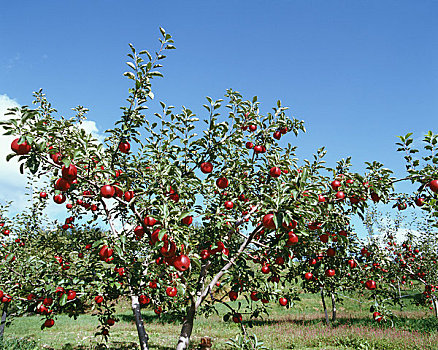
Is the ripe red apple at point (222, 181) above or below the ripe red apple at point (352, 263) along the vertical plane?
above

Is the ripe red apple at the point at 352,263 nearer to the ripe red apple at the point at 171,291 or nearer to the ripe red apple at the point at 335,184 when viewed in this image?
the ripe red apple at the point at 335,184

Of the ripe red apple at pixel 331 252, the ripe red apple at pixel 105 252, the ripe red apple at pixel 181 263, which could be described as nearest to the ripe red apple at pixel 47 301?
the ripe red apple at pixel 105 252

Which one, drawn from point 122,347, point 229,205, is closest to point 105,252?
point 229,205

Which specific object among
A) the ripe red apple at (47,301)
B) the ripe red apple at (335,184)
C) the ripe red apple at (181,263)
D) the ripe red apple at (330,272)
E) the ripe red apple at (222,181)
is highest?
the ripe red apple at (222,181)

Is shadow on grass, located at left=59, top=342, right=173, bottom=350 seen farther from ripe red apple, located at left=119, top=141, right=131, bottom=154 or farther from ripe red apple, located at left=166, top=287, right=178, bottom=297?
ripe red apple, located at left=119, top=141, right=131, bottom=154

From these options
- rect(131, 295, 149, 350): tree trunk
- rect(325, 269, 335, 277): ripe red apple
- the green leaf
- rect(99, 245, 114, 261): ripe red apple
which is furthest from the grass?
rect(99, 245, 114, 261): ripe red apple

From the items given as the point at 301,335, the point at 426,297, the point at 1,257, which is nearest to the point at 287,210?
the point at 1,257

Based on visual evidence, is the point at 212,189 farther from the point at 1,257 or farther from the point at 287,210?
the point at 1,257

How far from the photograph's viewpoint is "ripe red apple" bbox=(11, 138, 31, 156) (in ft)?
8.68

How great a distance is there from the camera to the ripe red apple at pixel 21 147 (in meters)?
2.65

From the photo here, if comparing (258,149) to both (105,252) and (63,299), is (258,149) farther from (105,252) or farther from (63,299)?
(63,299)

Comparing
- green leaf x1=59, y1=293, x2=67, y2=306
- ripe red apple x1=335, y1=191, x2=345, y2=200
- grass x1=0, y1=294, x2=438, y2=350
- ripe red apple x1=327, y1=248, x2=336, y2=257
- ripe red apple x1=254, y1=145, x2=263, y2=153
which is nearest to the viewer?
ripe red apple x1=335, y1=191, x2=345, y2=200

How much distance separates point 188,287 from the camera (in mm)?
3996

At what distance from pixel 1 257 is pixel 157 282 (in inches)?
161
